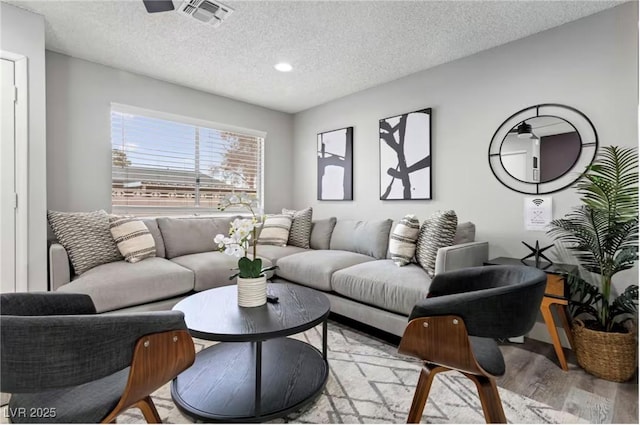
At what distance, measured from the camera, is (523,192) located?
101 inches

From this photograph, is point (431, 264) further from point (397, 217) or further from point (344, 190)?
point (344, 190)

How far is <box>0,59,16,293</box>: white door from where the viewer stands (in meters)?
2.21

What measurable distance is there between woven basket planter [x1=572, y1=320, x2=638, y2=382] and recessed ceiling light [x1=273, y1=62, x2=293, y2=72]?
3.14 metres

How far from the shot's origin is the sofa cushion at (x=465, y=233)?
102 inches

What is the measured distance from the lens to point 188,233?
3266mm

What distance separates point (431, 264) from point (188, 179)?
9.55ft

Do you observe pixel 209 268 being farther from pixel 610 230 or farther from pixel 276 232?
pixel 610 230

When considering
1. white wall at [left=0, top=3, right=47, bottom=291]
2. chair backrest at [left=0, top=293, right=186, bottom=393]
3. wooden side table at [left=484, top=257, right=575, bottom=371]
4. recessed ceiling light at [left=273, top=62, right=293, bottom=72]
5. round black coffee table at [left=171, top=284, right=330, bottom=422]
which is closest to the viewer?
chair backrest at [left=0, top=293, right=186, bottom=393]

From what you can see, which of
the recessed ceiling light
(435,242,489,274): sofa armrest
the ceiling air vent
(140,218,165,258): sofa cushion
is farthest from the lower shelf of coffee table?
the recessed ceiling light

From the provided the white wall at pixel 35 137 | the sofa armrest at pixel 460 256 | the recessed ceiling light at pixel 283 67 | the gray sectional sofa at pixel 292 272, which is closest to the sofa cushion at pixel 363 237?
the gray sectional sofa at pixel 292 272

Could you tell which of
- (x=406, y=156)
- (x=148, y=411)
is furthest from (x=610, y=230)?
(x=148, y=411)

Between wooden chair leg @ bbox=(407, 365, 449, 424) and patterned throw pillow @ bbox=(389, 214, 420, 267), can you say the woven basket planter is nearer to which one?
patterned throw pillow @ bbox=(389, 214, 420, 267)

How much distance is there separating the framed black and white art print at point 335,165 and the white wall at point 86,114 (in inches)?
66.0

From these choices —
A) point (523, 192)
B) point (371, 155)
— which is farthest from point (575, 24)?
point (371, 155)
